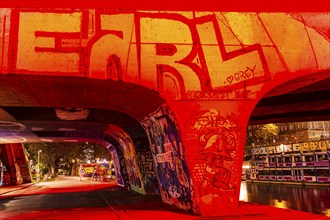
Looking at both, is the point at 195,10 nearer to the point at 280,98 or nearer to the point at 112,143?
the point at 280,98

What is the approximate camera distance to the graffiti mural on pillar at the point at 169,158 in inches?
504

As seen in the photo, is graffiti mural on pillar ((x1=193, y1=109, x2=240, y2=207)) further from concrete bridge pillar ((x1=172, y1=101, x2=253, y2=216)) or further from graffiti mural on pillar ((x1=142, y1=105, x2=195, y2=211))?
graffiti mural on pillar ((x1=142, y1=105, x2=195, y2=211))

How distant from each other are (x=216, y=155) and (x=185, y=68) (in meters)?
3.71

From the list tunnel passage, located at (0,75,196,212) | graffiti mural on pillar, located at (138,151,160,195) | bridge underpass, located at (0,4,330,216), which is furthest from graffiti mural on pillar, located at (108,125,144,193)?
bridge underpass, located at (0,4,330,216)

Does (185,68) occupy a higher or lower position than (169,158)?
higher

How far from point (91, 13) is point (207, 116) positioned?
6092mm

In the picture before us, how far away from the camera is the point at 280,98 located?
18625 mm

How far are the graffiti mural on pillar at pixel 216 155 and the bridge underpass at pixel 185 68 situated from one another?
0.13 ft

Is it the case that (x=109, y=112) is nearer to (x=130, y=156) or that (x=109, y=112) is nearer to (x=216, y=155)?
(x=130, y=156)

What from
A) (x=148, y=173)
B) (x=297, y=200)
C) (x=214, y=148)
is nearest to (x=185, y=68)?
(x=214, y=148)

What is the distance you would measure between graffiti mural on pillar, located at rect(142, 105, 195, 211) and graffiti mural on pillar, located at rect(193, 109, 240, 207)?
0.66 m

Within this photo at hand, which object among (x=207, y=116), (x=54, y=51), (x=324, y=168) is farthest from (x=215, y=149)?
(x=324, y=168)

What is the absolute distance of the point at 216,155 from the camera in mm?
12531

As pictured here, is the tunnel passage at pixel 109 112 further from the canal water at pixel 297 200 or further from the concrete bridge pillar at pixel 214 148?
the canal water at pixel 297 200
